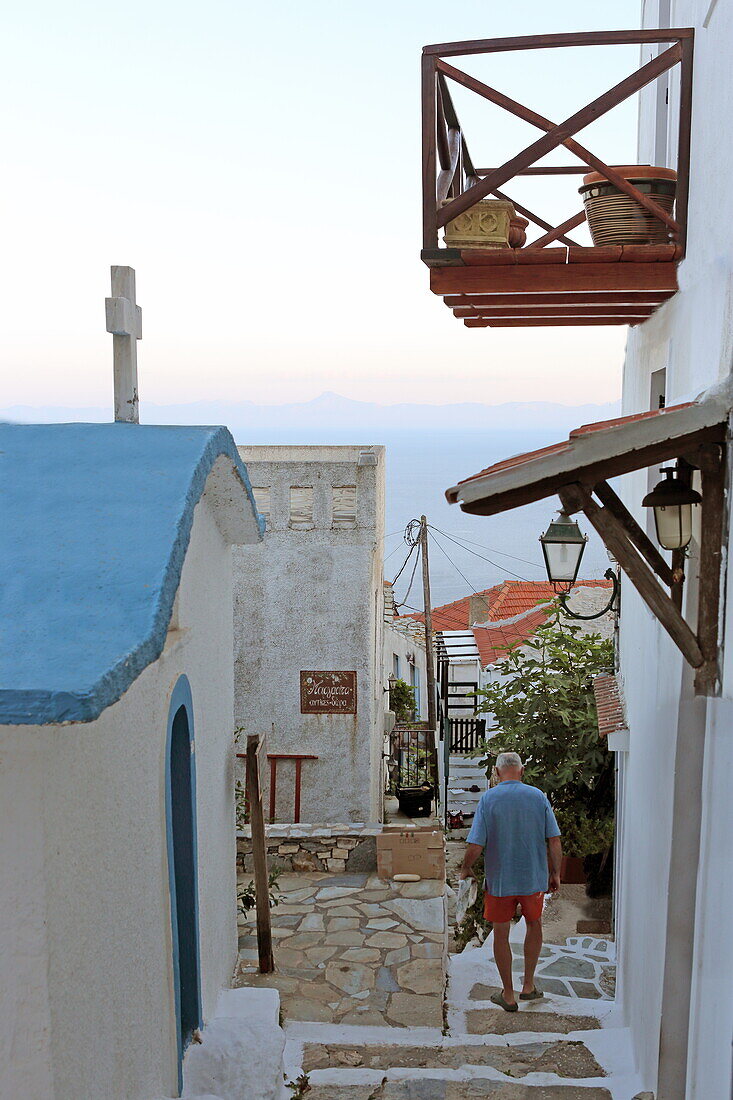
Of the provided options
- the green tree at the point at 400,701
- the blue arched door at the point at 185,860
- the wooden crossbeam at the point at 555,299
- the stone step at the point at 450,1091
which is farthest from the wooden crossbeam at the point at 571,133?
the green tree at the point at 400,701

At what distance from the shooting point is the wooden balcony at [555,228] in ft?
16.1

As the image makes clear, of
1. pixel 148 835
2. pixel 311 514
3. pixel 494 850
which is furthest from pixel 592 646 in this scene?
pixel 148 835

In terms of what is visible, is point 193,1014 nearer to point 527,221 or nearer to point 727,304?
point 727,304

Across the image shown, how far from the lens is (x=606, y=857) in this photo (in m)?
10.5

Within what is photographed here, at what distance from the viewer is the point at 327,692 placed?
13352 millimetres

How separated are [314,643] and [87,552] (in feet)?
33.5

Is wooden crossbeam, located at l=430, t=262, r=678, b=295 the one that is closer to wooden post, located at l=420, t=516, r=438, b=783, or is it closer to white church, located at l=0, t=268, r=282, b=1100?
white church, located at l=0, t=268, r=282, b=1100

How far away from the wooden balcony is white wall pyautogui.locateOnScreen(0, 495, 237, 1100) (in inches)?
73.3

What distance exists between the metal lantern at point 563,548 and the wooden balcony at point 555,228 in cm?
122

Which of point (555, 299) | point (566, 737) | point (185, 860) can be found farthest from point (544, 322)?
point (566, 737)

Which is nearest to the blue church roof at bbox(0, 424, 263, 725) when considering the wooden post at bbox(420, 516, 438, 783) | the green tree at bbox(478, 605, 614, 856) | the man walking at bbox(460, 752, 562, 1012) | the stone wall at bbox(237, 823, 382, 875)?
the man walking at bbox(460, 752, 562, 1012)

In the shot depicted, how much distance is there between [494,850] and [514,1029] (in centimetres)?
125

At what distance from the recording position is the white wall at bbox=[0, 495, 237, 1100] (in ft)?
8.83

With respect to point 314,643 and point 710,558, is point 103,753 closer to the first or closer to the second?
point 710,558
